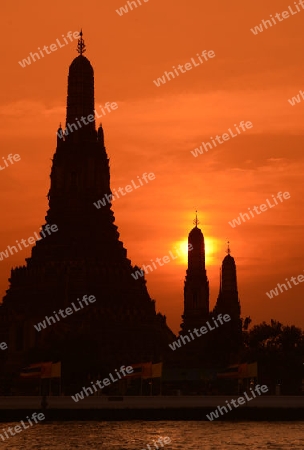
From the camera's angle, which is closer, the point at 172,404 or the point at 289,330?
the point at 172,404

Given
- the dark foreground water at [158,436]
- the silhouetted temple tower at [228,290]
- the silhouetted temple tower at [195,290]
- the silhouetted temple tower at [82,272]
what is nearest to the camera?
the dark foreground water at [158,436]

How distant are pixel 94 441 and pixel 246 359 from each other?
3820 centimetres

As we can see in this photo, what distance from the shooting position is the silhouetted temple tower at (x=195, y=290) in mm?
133250

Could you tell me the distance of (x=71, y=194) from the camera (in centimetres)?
13088

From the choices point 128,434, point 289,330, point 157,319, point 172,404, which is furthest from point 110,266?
point 128,434

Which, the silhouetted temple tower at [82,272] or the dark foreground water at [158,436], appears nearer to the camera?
the dark foreground water at [158,436]

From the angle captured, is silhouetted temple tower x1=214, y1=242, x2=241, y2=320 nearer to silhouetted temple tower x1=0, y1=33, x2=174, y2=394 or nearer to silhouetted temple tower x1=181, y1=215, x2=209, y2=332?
silhouetted temple tower x1=181, y1=215, x2=209, y2=332

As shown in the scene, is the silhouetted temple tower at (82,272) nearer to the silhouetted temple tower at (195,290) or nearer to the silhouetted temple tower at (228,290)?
the silhouetted temple tower at (195,290)

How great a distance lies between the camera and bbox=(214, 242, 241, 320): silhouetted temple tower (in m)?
143

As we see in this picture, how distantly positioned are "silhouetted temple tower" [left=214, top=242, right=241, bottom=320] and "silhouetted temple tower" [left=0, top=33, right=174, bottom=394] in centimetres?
1204


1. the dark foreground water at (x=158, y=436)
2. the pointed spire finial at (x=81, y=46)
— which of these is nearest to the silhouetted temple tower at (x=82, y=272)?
the pointed spire finial at (x=81, y=46)

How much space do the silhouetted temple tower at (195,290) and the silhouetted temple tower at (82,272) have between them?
276cm

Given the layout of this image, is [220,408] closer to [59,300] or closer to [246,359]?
[246,359]

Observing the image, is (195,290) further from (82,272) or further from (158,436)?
(158,436)
